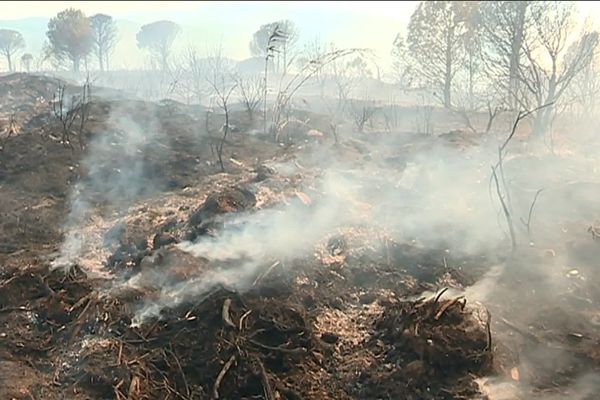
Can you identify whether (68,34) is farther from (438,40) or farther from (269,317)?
(269,317)

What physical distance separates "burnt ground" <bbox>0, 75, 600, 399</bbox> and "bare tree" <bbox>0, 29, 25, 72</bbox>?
35854mm

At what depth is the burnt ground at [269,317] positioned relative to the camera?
464cm

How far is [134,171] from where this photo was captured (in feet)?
37.1

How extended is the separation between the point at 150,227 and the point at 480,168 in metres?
7.27

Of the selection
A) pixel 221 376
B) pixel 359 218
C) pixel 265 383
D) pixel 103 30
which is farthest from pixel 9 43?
pixel 265 383

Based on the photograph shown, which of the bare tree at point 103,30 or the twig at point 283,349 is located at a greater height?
the bare tree at point 103,30

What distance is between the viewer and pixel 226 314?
5270 mm

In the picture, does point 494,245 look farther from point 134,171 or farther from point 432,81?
point 432,81

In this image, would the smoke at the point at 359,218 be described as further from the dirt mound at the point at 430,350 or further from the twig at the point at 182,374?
the dirt mound at the point at 430,350

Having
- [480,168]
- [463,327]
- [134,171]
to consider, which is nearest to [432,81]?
[480,168]

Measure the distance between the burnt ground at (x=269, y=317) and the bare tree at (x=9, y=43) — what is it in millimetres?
35854

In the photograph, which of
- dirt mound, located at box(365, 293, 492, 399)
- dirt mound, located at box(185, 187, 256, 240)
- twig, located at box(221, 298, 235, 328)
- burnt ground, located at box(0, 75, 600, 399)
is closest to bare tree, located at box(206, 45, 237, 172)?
dirt mound, located at box(185, 187, 256, 240)

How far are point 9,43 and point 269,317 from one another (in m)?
42.6

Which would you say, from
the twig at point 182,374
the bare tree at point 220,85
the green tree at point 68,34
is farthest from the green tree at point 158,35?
the twig at point 182,374
